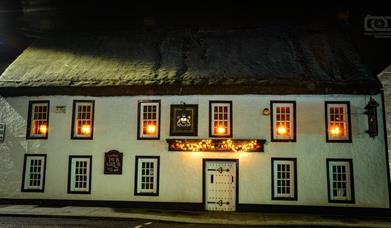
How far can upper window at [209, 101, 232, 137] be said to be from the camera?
48.6 ft

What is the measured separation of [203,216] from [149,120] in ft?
17.7

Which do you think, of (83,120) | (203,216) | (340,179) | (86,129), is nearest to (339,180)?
(340,179)

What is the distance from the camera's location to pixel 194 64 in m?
16.1

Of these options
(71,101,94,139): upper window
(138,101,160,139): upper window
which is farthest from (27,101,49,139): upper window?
(138,101,160,139): upper window

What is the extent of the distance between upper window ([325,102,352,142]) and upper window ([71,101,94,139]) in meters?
11.7

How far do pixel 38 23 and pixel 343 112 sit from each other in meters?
20.0

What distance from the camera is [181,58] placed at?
16.8 m

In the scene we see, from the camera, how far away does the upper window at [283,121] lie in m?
14.5

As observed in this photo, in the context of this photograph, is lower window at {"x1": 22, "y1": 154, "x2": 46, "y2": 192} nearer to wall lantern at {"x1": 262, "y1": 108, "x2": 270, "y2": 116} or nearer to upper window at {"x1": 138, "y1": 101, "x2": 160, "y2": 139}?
upper window at {"x1": 138, "y1": 101, "x2": 160, "y2": 139}

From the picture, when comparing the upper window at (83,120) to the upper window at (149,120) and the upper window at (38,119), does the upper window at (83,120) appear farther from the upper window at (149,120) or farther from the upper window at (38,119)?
the upper window at (149,120)

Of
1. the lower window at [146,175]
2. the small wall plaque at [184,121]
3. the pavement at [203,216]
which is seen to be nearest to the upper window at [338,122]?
the pavement at [203,216]

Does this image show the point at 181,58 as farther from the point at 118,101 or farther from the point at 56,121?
the point at 56,121

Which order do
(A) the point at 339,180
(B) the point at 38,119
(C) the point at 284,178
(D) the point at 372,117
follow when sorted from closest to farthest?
1. (D) the point at 372,117
2. (A) the point at 339,180
3. (C) the point at 284,178
4. (B) the point at 38,119

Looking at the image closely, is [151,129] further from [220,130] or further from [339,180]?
[339,180]
